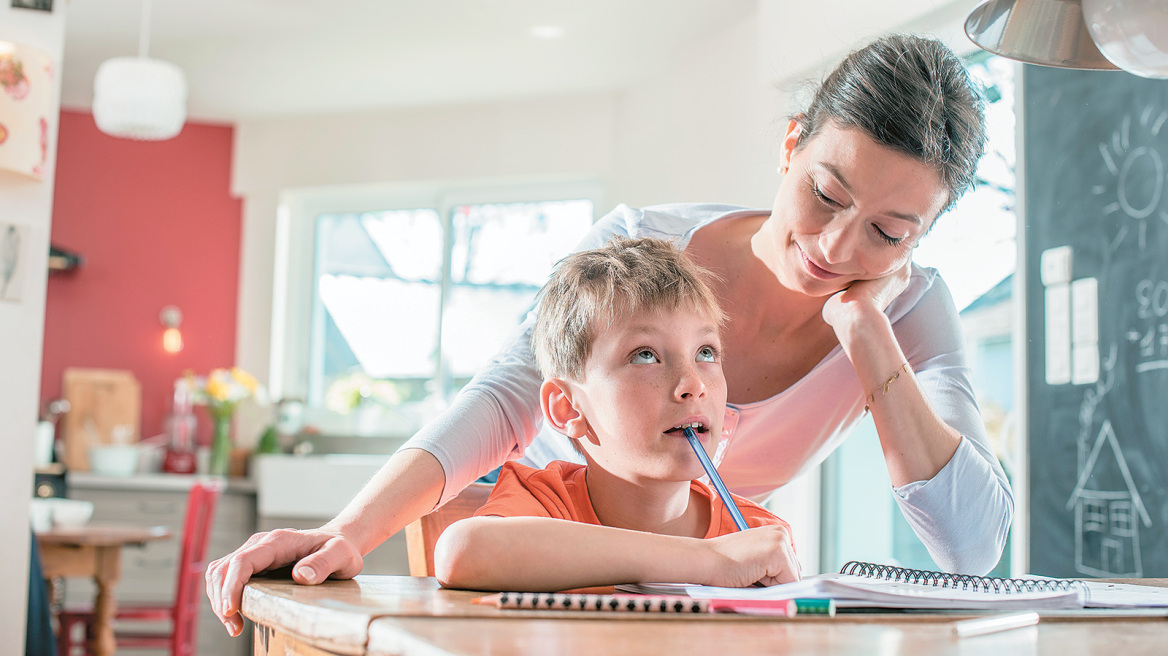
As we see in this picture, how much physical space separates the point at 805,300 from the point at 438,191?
404 centimetres

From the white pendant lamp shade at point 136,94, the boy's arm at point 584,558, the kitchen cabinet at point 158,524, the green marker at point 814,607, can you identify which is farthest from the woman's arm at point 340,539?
the kitchen cabinet at point 158,524

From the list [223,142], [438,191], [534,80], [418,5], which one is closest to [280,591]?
[418,5]

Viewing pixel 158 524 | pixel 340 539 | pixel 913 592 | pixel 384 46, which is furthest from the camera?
pixel 158 524

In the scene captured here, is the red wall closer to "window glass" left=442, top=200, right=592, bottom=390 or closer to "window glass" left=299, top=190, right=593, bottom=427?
"window glass" left=299, top=190, right=593, bottom=427

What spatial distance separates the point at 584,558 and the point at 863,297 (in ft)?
1.75

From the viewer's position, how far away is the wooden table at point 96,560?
10.0 ft

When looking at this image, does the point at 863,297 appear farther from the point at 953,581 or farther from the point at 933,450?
the point at 953,581

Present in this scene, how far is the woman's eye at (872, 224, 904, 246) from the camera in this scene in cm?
104

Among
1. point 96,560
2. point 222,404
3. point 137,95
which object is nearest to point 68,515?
point 96,560

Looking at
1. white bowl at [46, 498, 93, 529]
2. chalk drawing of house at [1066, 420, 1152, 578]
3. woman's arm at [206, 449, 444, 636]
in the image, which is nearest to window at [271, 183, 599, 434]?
white bowl at [46, 498, 93, 529]

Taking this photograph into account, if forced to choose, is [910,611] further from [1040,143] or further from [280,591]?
[1040,143]

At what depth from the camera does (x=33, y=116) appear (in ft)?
7.85

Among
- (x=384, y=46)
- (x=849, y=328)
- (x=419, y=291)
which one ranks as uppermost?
(x=384, y=46)

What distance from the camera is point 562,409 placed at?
3.31 feet
